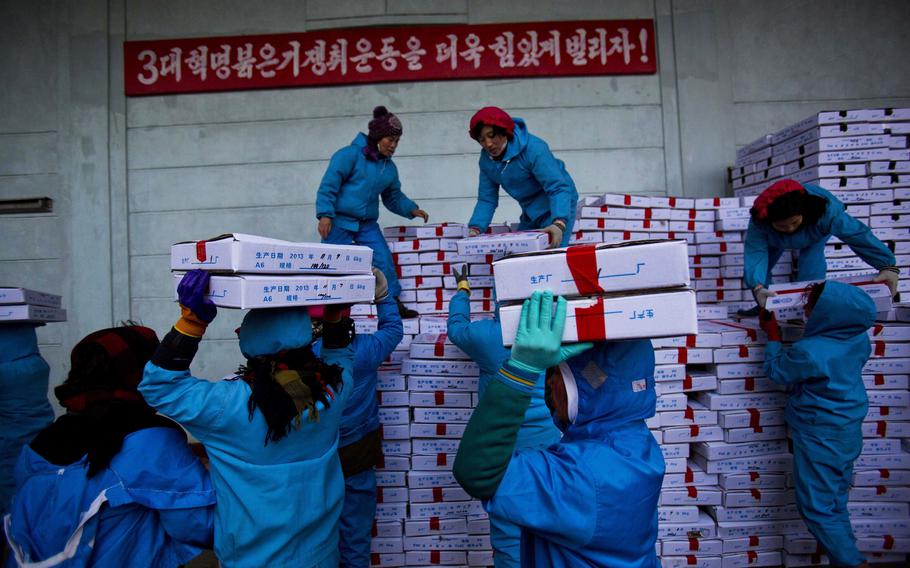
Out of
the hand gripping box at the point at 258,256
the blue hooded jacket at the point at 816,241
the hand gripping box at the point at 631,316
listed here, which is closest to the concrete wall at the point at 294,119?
the blue hooded jacket at the point at 816,241

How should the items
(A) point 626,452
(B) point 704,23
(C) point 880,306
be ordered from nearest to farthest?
(A) point 626,452 → (C) point 880,306 → (B) point 704,23

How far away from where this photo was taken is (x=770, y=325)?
327 centimetres

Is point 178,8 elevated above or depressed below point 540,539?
above

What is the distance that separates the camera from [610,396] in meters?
1.39

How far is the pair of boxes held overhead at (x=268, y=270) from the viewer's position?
1.58 m

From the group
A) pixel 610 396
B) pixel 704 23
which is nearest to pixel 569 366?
pixel 610 396

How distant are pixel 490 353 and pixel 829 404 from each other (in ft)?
6.68

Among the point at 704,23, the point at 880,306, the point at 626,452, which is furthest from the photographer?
the point at 704,23

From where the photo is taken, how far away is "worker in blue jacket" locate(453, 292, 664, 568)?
117 cm

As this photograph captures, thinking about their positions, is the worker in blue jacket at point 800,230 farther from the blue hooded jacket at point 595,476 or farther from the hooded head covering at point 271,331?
the hooded head covering at point 271,331

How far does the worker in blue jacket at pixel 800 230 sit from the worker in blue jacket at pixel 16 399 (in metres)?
4.60

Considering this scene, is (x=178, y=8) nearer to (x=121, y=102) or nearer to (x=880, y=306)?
(x=121, y=102)

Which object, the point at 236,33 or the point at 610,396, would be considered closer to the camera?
the point at 610,396

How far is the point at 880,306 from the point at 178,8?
7315 mm
